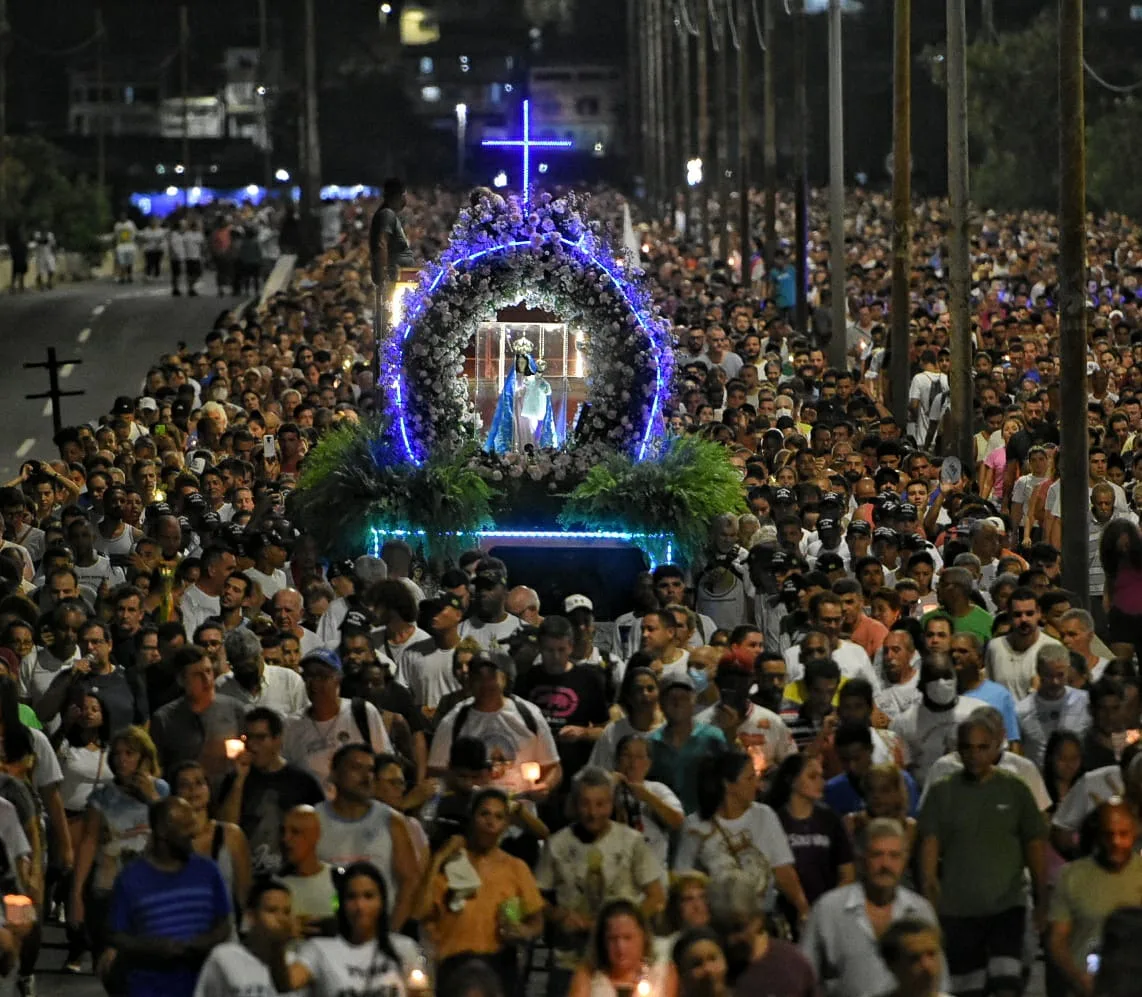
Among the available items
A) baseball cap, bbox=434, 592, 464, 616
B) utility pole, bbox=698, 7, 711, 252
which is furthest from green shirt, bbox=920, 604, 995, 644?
utility pole, bbox=698, 7, 711, 252

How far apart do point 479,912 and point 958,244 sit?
1822cm

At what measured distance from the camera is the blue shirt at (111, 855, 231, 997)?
9922mm

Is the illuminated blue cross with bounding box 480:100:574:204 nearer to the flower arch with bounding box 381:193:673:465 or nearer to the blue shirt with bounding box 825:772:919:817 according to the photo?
the flower arch with bounding box 381:193:673:465

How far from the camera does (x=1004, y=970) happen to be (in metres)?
10.6

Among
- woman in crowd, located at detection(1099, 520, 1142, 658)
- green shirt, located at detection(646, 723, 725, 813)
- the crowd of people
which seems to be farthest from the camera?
woman in crowd, located at detection(1099, 520, 1142, 658)

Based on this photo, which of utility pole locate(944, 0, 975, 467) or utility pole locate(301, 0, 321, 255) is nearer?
utility pole locate(944, 0, 975, 467)

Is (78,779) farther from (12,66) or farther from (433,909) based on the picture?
(12,66)

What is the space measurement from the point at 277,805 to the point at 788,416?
1359cm

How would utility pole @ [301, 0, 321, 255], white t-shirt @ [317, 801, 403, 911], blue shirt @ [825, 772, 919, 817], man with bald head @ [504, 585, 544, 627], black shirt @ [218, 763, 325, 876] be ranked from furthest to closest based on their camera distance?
utility pole @ [301, 0, 321, 255] → man with bald head @ [504, 585, 544, 627] → blue shirt @ [825, 772, 919, 817] → black shirt @ [218, 763, 325, 876] → white t-shirt @ [317, 801, 403, 911]

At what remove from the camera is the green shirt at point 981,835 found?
418 inches

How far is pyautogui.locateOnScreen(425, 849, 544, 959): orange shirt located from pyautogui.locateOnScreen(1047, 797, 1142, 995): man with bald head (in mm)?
1760

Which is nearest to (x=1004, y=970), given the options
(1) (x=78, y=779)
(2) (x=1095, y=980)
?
(2) (x=1095, y=980)

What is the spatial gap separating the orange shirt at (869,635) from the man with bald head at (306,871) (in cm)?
511

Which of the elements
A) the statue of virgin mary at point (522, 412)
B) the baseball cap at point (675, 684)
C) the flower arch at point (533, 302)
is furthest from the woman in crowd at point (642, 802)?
the flower arch at point (533, 302)
